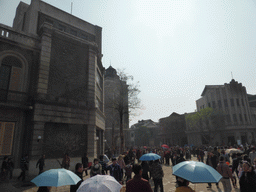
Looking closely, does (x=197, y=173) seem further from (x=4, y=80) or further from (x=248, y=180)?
(x=4, y=80)

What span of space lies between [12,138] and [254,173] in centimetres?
1594

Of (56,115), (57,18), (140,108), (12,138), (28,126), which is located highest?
(57,18)

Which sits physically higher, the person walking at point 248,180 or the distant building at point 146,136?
the distant building at point 146,136

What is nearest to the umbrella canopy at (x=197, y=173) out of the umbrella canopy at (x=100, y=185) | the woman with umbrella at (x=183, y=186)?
the woman with umbrella at (x=183, y=186)

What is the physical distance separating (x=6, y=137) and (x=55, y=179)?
12666 mm

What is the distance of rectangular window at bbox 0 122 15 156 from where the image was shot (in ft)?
44.1

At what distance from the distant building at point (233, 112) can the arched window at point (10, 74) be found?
1862 inches

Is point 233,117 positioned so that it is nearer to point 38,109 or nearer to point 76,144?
point 76,144

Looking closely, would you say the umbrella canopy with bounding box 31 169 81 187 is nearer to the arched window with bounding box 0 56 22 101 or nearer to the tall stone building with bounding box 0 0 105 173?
the tall stone building with bounding box 0 0 105 173

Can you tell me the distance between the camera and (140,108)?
2833cm

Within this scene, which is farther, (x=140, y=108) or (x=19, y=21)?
(x=140, y=108)

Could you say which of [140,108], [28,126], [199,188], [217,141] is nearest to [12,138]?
A: [28,126]

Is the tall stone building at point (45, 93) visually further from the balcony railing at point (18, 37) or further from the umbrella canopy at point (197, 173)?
the umbrella canopy at point (197, 173)

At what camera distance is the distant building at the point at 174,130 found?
62088mm
